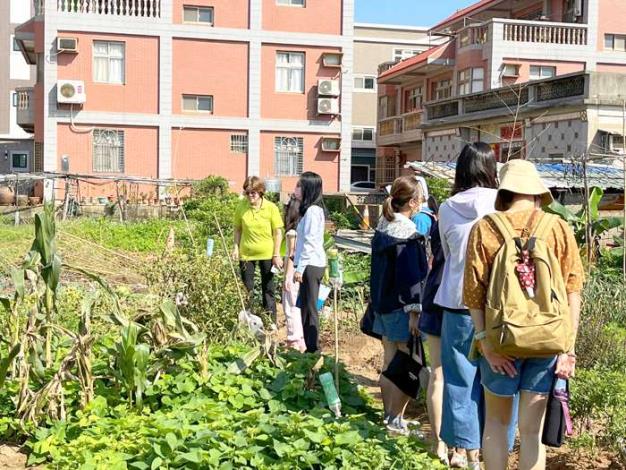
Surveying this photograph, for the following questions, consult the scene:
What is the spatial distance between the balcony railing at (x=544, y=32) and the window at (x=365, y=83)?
18378 mm

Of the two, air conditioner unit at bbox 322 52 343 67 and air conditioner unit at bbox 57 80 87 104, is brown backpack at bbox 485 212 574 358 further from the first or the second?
air conditioner unit at bbox 322 52 343 67

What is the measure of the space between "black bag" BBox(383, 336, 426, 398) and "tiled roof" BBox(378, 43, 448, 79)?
3364 cm

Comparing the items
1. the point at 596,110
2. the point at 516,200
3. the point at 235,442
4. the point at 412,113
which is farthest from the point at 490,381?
the point at 412,113

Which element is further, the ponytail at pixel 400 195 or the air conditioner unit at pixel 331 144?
the air conditioner unit at pixel 331 144

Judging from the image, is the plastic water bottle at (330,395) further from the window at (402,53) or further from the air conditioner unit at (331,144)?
the window at (402,53)

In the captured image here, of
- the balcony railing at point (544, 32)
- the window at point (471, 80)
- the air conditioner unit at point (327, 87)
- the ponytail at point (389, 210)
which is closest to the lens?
the ponytail at point (389, 210)

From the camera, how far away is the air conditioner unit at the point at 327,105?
31922mm

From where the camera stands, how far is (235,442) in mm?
4441

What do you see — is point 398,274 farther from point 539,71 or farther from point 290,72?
point 539,71

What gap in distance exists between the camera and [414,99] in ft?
142

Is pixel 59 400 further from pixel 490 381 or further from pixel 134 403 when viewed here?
pixel 490 381

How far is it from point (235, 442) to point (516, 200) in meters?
1.79

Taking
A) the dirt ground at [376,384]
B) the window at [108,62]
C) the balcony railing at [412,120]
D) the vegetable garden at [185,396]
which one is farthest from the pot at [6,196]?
the vegetable garden at [185,396]

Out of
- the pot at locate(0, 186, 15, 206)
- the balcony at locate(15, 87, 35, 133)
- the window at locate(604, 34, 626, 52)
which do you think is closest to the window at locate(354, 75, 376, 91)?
the window at locate(604, 34, 626, 52)
